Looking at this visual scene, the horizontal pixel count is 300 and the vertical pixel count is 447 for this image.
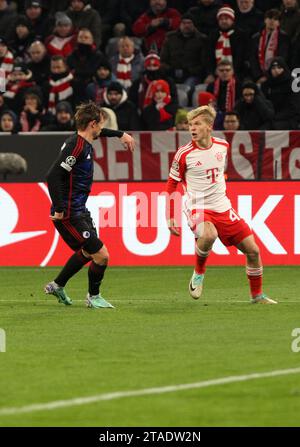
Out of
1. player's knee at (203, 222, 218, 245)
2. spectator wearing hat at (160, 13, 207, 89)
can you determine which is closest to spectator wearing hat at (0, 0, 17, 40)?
spectator wearing hat at (160, 13, 207, 89)

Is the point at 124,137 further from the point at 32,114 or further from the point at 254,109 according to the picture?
the point at 32,114

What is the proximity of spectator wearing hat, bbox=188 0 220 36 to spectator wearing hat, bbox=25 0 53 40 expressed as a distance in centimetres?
313

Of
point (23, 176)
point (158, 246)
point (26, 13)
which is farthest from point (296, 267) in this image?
point (26, 13)

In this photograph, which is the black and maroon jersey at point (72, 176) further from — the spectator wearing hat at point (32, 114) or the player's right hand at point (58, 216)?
the spectator wearing hat at point (32, 114)

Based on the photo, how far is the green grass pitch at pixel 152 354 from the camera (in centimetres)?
768

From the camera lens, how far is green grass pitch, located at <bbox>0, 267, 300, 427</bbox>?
7.68 meters

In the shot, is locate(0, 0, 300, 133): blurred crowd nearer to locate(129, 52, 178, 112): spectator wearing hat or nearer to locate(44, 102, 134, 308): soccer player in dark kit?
locate(129, 52, 178, 112): spectator wearing hat

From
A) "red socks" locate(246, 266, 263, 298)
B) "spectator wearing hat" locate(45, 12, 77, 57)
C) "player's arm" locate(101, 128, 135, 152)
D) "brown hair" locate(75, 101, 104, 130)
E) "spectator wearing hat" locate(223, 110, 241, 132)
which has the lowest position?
"spectator wearing hat" locate(223, 110, 241, 132)

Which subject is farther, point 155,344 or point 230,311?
point 230,311

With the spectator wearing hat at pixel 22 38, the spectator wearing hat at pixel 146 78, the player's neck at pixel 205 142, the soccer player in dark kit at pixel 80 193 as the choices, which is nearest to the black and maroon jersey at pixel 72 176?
the soccer player in dark kit at pixel 80 193

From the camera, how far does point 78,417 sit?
7.53 meters

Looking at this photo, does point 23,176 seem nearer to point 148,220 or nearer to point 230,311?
point 148,220

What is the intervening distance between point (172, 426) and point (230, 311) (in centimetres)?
584

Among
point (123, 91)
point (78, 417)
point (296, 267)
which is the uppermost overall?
point (78, 417)
